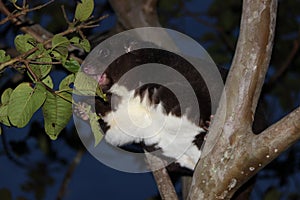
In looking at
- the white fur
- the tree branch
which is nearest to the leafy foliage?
the tree branch

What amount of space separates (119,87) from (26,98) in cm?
54

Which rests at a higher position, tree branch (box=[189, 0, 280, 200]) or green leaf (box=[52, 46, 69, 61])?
green leaf (box=[52, 46, 69, 61])

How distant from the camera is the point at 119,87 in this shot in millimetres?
1905

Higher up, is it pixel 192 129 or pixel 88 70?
pixel 88 70

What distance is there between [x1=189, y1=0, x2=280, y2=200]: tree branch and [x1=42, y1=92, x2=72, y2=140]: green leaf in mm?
334

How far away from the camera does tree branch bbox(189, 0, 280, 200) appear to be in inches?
58.9

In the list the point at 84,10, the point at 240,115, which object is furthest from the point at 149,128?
the point at 84,10

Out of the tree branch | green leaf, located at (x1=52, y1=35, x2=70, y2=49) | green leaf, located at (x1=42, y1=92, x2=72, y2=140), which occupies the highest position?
green leaf, located at (x1=52, y1=35, x2=70, y2=49)

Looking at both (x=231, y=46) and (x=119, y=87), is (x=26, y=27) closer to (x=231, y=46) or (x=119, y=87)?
(x=119, y=87)

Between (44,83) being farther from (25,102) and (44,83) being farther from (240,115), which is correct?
(240,115)

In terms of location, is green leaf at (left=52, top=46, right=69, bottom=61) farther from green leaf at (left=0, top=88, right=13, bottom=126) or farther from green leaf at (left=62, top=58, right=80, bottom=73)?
green leaf at (left=0, top=88, right=13, bottom=126)

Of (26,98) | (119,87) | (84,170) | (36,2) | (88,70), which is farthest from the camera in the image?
(84,170)

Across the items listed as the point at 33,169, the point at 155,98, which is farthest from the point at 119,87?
the point at 33,169

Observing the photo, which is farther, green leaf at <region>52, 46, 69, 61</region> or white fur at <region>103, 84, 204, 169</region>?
white fur at <region>103, 84, 204, 169</region>
